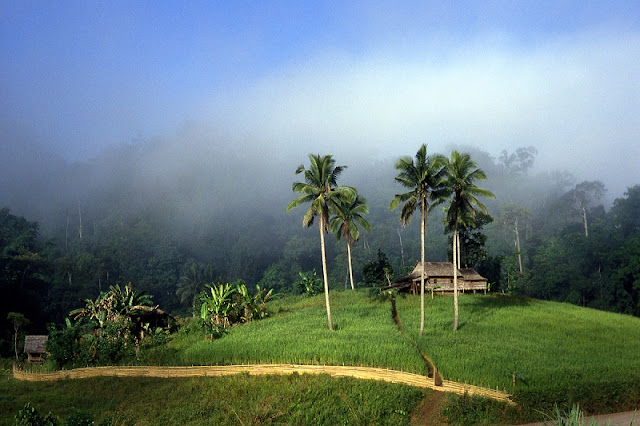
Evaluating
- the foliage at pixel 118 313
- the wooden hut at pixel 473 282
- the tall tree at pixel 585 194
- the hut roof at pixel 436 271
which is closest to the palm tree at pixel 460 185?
the hut roof at pixel 436 271

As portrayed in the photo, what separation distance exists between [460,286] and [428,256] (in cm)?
6928

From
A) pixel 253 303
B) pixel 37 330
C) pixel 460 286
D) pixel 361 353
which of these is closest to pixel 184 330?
pixel 253 303

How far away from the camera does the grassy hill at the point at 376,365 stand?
22.1 metres

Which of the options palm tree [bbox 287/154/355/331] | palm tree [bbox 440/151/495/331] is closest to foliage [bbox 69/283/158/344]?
palm tree [bbox 287/154/355/331]

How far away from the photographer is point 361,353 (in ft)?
91.7

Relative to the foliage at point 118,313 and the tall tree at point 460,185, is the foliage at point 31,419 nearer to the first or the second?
the foliage at point 118,313

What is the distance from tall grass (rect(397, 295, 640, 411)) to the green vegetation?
4.39 metres

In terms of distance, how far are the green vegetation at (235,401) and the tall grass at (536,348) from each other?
439 cm

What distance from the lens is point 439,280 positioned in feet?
179

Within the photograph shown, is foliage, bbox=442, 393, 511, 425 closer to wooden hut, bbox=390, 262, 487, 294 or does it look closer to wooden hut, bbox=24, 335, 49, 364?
wooden hut, bbox=390, 262, 487, 294

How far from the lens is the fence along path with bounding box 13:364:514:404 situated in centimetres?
2370

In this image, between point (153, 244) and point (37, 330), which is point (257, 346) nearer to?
point (37, 330)

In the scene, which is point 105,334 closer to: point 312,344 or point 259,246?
point 312,344

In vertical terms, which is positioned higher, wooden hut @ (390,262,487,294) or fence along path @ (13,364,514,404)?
wooden hut @ (390,262,487,294)
